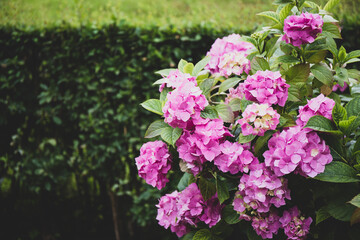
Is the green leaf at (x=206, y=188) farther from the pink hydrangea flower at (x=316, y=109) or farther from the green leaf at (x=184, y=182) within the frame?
the pink hydrangea flower at (x=316, y=109)

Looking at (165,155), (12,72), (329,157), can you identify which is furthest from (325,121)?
(12,72)

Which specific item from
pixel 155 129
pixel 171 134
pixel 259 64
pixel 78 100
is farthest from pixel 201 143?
pixel 78 100

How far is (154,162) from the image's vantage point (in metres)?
1.39

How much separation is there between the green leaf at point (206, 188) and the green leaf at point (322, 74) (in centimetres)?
67

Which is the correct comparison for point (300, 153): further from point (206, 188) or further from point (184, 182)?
point (184, 182)

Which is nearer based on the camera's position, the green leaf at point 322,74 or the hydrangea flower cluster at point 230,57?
the green leaf at point 322,74

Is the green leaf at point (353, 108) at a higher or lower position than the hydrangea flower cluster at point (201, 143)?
higher

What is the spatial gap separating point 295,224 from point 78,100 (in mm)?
2461

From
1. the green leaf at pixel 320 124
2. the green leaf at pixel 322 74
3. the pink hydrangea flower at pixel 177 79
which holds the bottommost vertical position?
the green leaf at pixel 320 124

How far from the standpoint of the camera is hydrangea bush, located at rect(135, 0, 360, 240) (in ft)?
3.88

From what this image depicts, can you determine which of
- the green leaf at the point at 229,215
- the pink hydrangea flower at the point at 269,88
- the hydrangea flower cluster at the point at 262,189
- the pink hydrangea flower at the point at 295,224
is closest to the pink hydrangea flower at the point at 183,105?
the pink hydrangea flower at the point at 269,88

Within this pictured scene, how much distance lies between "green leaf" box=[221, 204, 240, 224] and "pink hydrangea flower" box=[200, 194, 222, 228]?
3 cm

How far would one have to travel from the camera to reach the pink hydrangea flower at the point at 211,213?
1.41 meters

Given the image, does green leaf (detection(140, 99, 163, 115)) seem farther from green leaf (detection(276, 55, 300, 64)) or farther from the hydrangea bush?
green leaf (detection(276, 55, 300, 64))
